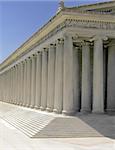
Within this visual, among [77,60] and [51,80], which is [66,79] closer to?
[51,80]

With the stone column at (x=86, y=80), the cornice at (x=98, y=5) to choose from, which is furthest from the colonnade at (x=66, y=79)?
the cornice at (x=98, y=5)

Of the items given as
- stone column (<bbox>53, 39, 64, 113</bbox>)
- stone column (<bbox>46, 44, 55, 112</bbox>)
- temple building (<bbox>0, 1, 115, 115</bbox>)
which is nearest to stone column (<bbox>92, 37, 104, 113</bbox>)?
temple building (<bbox>0, 1, 115, 115</bbox>)

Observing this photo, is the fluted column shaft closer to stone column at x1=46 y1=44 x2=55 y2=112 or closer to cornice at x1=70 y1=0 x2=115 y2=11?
stone column at x1=46 y1=44 x2=55 y2=112

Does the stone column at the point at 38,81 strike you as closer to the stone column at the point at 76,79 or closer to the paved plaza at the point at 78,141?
the stone column at the point at 76,79

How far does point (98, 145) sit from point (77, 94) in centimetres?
2317

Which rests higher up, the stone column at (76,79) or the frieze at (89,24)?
the frieze at (89,24)

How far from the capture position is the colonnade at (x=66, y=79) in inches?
1827

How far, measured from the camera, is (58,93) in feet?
160

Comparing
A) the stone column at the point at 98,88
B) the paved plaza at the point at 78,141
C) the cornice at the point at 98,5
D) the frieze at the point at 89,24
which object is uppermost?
the cornice at the point at 98,5

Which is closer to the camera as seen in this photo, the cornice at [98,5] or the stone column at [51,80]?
the cornice at [98,5]

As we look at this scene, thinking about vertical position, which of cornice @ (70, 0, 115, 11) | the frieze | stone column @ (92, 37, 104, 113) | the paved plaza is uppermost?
cornice @ (70, 0, 115, 11)

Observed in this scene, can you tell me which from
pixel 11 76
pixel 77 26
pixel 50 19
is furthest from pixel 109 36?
pixel 11 76

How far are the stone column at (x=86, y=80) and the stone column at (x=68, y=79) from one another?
16.0 feet

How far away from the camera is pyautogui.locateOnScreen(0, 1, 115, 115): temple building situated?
153 ft
